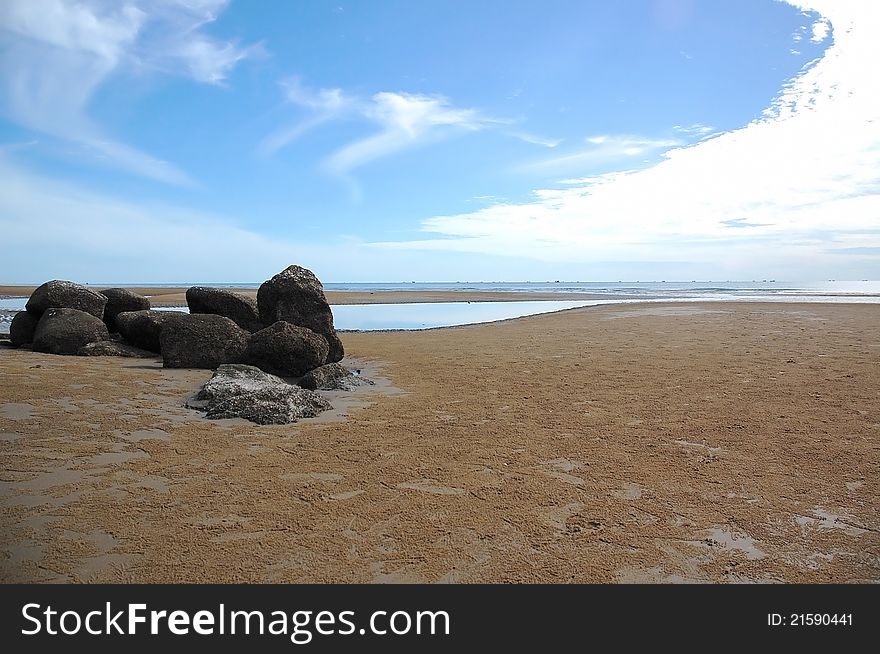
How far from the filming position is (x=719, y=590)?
11.0 ft

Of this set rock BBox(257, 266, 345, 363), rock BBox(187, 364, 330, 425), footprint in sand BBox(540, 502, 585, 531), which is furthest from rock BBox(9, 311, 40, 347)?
footprint in sand BBox(540, 502, 585, 531)

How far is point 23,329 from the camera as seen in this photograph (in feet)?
48.6

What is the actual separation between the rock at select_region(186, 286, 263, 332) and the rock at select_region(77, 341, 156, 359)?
1.70 metres

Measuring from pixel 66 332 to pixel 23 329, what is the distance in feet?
8.58

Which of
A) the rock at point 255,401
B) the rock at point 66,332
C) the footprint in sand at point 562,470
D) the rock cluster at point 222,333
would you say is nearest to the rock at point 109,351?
the rock cluster at point 222,333

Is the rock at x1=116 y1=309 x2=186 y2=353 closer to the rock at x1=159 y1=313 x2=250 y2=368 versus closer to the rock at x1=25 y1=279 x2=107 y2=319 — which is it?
the rock at x1=159 y1=313 x2=250 y2=368

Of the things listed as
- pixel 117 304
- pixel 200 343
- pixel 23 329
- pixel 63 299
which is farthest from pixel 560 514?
pixel 23 329

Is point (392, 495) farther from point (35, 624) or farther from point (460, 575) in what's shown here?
point (35, 624)

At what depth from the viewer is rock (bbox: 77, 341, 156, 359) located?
42.0 ft

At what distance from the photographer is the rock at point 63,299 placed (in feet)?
48.9

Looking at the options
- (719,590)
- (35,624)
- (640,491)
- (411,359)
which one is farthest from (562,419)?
(411,359)

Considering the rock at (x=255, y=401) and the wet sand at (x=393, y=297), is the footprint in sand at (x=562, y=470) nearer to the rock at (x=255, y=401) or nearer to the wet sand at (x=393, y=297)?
the rock at (x=255, y=401)

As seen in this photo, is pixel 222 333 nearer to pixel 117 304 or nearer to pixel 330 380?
pixel 330 380

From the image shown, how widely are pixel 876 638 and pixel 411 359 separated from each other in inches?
439
